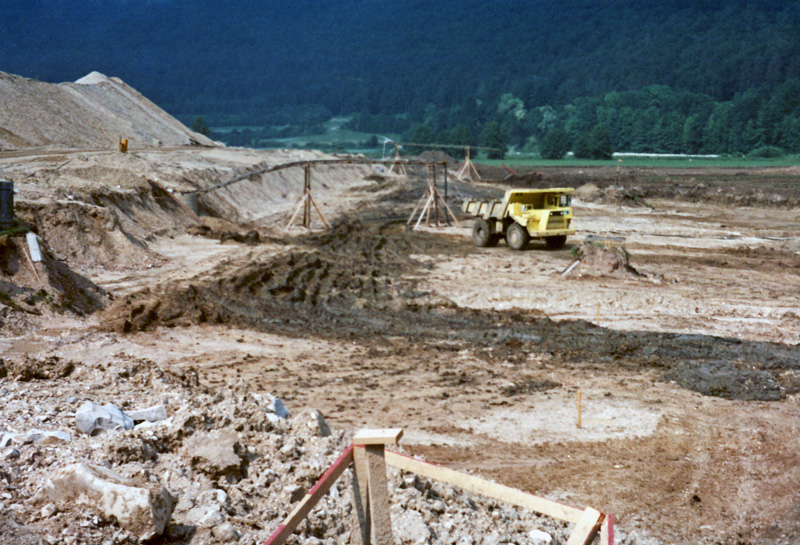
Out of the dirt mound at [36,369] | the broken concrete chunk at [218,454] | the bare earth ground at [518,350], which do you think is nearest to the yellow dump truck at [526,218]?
the bare earth ground at [518,350]

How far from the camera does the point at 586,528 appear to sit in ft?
14.2

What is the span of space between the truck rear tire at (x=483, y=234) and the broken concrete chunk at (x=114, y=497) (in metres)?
19.1

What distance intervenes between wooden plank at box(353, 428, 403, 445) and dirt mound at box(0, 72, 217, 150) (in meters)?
30.7

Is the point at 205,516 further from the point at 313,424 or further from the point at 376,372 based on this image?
the point at 376,372

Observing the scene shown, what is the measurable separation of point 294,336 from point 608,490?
6.56 metres

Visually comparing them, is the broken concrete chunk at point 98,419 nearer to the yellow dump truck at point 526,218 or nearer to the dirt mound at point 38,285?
the dirt mound at point 38,285

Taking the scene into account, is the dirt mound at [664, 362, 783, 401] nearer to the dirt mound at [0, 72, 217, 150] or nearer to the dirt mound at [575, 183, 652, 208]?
the dirt mound at [575, 183, 652, 208]

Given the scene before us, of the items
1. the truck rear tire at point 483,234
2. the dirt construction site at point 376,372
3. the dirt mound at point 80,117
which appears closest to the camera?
the dirt construction site at point 376,372

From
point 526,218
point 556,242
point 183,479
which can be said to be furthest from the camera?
point 556,242

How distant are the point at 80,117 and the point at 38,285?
30.6 meters

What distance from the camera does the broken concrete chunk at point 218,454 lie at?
A: 5.43 metres

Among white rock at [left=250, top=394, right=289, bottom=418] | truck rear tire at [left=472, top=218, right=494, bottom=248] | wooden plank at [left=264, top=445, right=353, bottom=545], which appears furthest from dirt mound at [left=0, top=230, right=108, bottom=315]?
truck rear tire at [left=472, top=218, right=494, bottom=248]

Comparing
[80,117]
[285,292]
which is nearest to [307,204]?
[285,292]

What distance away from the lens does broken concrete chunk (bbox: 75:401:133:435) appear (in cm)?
568
